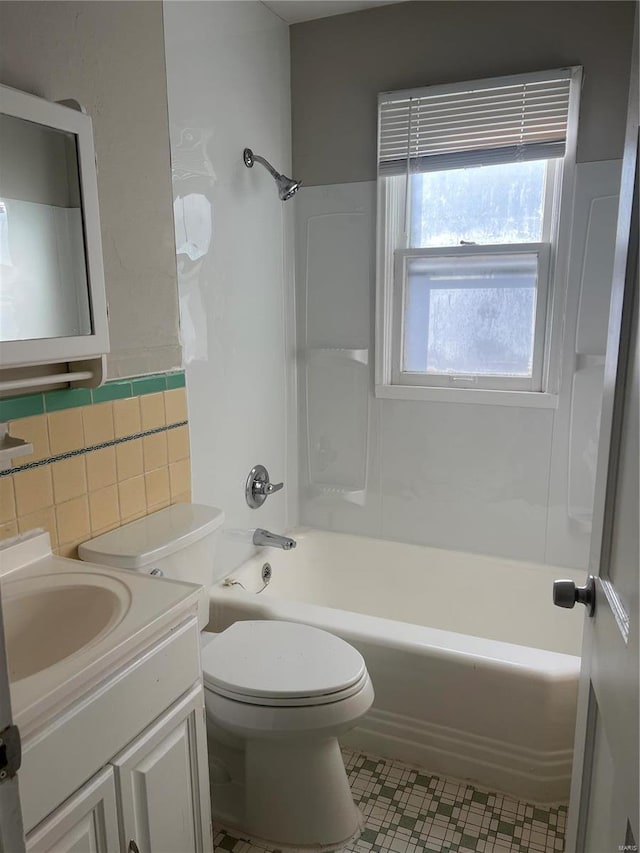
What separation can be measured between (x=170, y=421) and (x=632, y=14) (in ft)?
6.71

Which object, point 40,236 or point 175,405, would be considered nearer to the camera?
point 40,236

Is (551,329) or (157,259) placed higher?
(157,259)

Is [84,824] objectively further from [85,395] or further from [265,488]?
[265,488]

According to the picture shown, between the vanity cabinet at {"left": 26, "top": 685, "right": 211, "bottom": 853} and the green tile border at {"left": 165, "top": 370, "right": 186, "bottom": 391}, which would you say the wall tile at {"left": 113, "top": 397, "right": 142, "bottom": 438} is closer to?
the green tile border at {"left": 165, "top": 370, "right": 186, "bottom": 391}

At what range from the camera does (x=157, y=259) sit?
1863 mm


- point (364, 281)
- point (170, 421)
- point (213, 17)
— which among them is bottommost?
point (170, 421)

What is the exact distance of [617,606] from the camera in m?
0.90

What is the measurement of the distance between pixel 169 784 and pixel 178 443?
1.00 meters

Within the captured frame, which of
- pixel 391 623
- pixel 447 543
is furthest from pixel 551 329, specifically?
pixel 391 623

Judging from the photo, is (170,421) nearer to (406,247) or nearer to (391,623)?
(391,623)

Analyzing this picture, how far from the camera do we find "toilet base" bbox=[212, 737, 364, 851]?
166 cm

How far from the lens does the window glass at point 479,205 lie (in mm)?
2389

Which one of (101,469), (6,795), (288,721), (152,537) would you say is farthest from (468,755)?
(6,795)

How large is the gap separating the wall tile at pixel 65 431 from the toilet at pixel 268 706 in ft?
0.84
